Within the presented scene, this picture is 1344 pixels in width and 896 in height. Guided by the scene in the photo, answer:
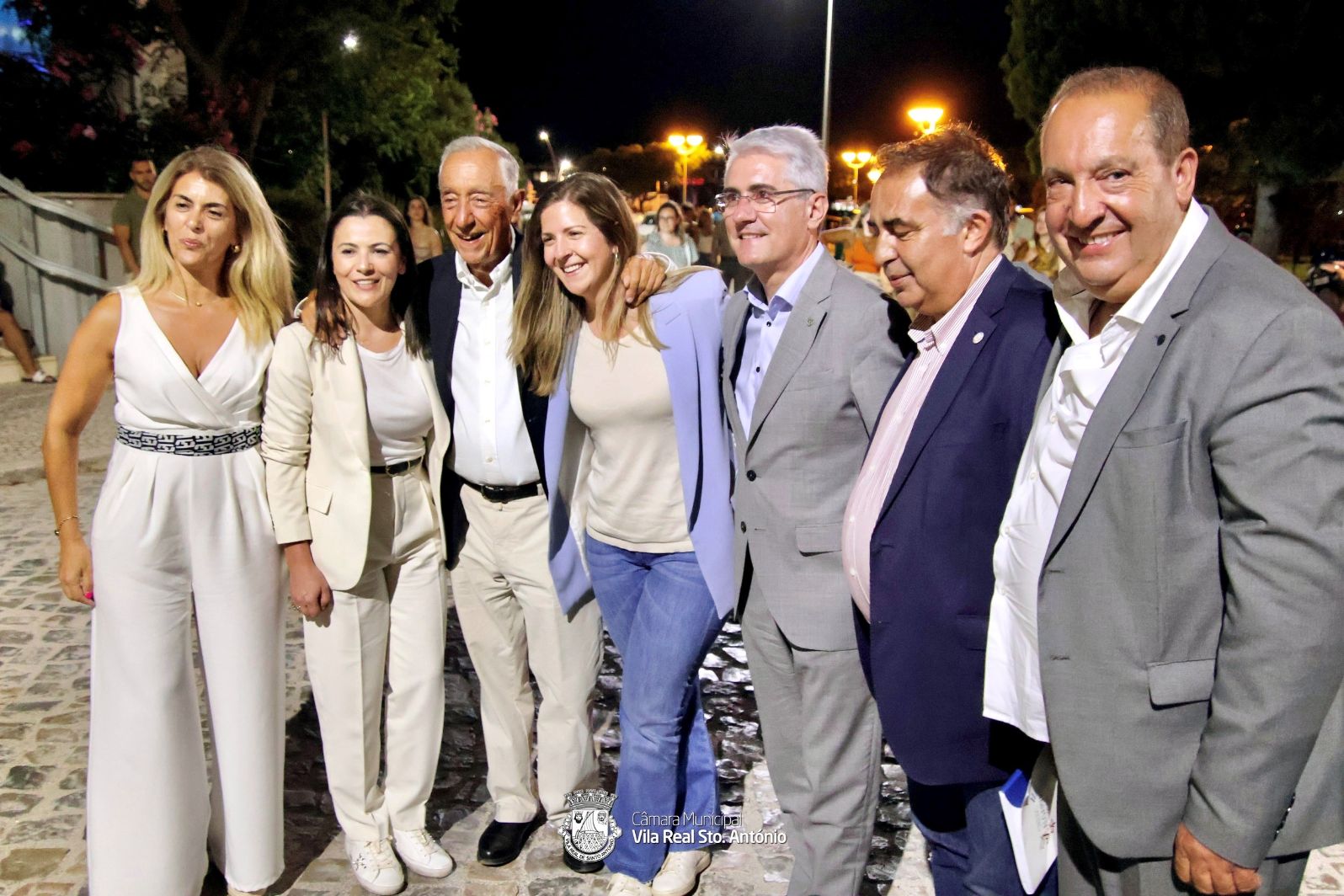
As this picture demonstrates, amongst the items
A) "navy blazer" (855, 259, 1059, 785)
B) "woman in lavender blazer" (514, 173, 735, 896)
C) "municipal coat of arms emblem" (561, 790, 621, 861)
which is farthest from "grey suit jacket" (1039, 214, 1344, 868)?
"municipal coat of arms emblem" (561, 790, 621, 861)

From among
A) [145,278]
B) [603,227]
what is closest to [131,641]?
[145,278]

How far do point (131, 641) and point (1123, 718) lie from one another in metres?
2.67

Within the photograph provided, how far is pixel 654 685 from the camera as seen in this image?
3154 millimetres

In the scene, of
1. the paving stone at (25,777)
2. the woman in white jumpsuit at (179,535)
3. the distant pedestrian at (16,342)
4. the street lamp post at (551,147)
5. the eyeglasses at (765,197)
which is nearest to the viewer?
the eyeglasses at (765,197)

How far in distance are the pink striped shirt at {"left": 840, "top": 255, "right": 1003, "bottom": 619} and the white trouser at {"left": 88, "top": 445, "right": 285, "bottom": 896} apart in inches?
71.6

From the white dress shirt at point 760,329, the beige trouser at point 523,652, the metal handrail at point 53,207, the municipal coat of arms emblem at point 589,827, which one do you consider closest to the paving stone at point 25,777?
the beige trouser at point 523,652

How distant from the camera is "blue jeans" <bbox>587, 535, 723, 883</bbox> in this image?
10.2 ft

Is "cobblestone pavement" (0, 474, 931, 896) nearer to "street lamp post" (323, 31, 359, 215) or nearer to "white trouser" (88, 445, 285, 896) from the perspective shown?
"white trouser" (88, 445, 285, 896)

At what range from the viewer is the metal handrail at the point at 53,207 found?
1245 cm

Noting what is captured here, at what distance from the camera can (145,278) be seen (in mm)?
3021

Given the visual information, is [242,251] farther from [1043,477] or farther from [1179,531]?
[1179,531]

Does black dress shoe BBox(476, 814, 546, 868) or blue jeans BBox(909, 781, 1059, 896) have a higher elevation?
blue jeans BBox(909, 781, 1059, 896)

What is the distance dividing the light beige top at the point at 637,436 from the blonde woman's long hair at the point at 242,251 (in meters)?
0.98

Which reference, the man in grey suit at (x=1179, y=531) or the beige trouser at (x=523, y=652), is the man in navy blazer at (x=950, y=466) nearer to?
the man in grey suit at (x=1179, y=531)
